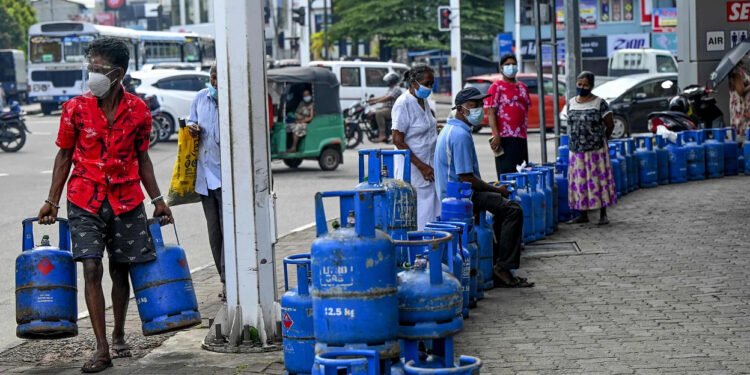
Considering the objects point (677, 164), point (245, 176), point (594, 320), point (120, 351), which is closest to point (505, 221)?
point (594, 320)

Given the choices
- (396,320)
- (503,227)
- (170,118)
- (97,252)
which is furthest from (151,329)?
(170,118)

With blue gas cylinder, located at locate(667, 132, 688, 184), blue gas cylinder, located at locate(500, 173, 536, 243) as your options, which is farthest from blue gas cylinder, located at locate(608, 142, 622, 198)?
blue gas cylinder, located at locate(500, 173, 536, 243)

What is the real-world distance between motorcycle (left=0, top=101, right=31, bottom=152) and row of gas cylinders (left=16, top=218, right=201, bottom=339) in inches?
823

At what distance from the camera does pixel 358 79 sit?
36.2m

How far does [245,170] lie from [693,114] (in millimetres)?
13979

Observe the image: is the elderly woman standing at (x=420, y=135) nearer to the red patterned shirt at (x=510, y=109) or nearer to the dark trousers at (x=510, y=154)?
the red patterned shirt at (x=510, y=109)

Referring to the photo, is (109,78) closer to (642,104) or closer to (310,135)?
(310,135)

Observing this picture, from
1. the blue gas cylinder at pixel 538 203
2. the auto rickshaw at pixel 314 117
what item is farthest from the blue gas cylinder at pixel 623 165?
the auto rickshaw at pixel 314 117

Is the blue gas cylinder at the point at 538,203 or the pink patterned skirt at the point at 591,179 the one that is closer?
the blue gas cylinder at the point at 538,203

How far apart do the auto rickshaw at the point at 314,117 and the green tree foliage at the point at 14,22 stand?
55571 millimetres

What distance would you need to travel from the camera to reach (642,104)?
2955cm

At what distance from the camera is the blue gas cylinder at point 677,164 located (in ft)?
59.7

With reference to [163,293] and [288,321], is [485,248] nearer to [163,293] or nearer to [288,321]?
[163,293]

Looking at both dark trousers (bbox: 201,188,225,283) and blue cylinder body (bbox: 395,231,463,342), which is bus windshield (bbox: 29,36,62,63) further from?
blue cylinder body (bbox: 395,231,463,342)
